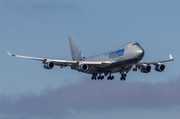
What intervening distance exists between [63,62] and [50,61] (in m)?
3.08

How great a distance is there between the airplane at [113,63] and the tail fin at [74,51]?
710 cm

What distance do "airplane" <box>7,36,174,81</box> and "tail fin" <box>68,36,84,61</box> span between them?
710 cm

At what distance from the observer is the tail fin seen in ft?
309

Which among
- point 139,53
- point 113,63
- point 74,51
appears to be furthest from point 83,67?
point 74,51

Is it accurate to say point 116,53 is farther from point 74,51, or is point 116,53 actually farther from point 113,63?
point 74,51

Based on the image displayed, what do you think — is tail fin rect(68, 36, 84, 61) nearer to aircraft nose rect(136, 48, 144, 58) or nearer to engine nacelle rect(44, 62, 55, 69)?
engine nacelle rect(44, 62, 55, 69)

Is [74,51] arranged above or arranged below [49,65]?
above

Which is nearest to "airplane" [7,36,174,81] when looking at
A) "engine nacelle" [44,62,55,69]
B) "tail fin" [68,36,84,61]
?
"engine nacelle" [44,62,55,69]

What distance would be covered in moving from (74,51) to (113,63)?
Result: 24.4 m

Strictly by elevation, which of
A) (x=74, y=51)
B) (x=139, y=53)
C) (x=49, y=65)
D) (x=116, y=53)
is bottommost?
(x=49, y=65)

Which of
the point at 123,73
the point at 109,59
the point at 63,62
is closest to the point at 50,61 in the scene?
the point at 63,62

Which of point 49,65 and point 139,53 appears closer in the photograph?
point 139,53

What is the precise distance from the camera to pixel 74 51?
97.6m

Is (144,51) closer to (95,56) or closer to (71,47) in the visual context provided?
(95,56)
